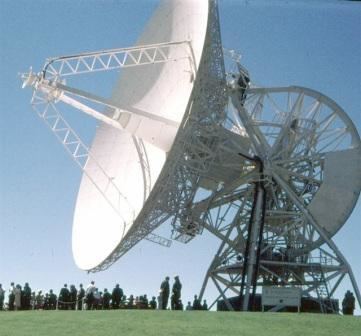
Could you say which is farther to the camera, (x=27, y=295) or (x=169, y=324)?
(x=27, y=295)

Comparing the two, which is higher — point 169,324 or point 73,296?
point 73,296

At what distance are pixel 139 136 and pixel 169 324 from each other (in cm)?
1212

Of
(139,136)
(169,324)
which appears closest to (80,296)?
(139,136)

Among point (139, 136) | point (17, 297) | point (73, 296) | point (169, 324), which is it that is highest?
point (139, 136)

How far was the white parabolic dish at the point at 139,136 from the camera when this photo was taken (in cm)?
2711

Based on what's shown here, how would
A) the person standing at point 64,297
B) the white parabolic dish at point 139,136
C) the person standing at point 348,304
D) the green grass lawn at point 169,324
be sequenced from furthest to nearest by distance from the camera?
the person standing at point 348,304, the person standing at point 64,297, the white parabolic dish at point 139,136, the green grass lawn at point 169,324

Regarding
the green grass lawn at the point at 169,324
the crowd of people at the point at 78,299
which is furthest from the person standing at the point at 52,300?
the green grass lawn at the point at 169,324

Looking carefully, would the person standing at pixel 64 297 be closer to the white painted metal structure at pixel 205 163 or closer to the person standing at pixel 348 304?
the white painted metal structure at pixel 205 163

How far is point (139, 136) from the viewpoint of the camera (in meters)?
28.5

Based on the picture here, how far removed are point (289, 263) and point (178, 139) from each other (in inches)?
448

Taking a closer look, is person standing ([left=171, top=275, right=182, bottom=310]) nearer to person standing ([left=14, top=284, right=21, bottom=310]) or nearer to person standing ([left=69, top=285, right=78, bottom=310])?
person standing ([left=69, top=285, right=78, bottom=310])

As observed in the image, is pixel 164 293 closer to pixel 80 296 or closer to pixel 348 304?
pixel 80 296

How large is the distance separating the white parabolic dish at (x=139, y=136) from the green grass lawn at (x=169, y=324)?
7381 millimetres

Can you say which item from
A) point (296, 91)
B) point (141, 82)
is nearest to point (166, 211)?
point (141, 82)
